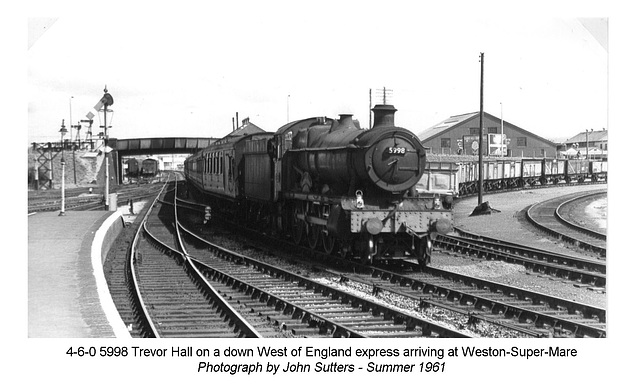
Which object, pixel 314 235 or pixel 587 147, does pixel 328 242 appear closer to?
pixel 314 235

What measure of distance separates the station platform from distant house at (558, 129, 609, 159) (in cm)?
4189

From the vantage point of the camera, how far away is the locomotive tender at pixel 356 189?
519 inches

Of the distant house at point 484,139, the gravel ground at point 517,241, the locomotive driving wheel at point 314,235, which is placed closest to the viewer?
the gravel ground at point 517,241

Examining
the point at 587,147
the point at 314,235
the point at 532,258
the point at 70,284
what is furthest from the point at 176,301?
the point at 587,147

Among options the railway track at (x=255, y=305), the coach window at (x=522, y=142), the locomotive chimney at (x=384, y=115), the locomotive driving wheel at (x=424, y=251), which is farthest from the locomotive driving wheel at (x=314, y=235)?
the coach window at (x=522, y=142)

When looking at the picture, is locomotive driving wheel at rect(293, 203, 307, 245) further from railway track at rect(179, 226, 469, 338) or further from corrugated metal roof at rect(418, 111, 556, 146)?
corrugated metal roof at rect(418, 111, 556, 146)

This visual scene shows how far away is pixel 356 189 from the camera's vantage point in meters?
13.6

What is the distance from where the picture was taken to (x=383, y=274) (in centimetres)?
1306

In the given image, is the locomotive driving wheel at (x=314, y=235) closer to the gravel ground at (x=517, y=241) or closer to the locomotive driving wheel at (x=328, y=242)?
the locomotive driving wheel at (x=328, y=242)
